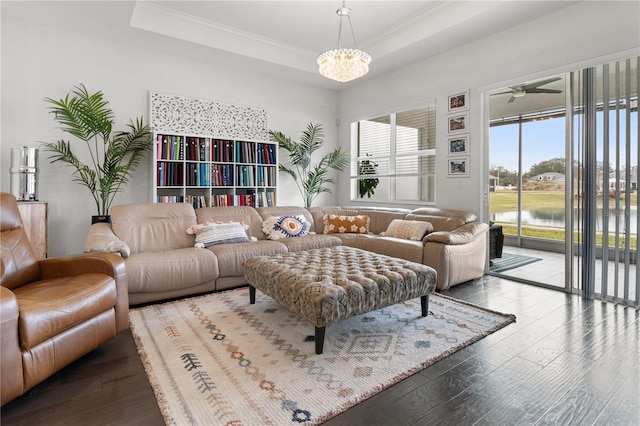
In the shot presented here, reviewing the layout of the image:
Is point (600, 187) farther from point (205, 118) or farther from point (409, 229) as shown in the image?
point (205, 118)

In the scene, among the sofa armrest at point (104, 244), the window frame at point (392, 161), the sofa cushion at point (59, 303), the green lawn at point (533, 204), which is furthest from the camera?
the green lawn at point (533, 204)

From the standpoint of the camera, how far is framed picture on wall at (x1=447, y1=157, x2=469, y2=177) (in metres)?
4.40

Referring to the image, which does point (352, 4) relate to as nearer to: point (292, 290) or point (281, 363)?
point (292, 290)

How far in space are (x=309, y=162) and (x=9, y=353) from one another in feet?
15.9

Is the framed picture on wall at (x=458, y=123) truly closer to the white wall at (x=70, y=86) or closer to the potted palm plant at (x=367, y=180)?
the potted palm plant at (x=367, y=180)

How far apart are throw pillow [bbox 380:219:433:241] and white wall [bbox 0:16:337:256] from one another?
3.15 m

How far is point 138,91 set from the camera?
4477 millimetres

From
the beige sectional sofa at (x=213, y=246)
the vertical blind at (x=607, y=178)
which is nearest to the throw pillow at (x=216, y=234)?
the beige sectional sofa at (x=213, y=246)

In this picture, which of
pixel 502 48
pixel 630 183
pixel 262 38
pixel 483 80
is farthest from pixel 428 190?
pixel 262 38

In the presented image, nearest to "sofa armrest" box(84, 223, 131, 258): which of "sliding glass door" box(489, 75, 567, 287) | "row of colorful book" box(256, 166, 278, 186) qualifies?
"row of colorful book" box(256, 166, 278, 186)

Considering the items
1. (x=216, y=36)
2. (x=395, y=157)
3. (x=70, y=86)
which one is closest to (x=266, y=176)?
(x=216, y=36)

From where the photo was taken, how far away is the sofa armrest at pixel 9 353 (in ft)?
4.84

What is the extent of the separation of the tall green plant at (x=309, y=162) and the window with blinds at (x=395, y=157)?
42 centimetres

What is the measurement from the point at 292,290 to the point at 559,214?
18.3 ft
